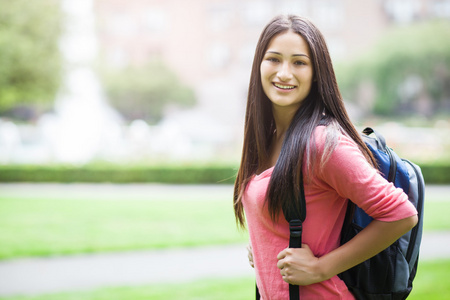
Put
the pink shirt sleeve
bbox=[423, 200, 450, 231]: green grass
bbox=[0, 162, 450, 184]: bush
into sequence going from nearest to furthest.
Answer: the pink shirt sleeve < bbox=[423, 200, 450, 231]: green grass < bbox=[0, 162, 450, 184]: bush

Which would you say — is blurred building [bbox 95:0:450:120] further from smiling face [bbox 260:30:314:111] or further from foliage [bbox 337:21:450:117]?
smiling face [bbox 260:30:314:111]

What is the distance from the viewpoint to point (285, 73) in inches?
62.5

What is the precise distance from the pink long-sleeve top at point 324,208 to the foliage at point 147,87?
37988 mm

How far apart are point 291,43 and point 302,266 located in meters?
0.71

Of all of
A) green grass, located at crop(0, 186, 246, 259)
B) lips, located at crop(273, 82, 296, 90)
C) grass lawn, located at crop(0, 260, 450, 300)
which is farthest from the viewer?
green grass, located at crop(0, 186, 246, 259)

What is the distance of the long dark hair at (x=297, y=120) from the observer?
1.47m

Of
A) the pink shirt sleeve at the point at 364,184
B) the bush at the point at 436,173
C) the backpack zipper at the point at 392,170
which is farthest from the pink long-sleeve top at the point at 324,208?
the bush at the point at 436,173

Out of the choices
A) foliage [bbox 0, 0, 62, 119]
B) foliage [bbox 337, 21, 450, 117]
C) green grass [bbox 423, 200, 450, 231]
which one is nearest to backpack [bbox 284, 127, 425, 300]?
green grass [bbox 423, 200, 450, 231]

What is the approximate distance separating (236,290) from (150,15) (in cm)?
4044

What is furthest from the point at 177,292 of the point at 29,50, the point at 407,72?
the point at 407,72

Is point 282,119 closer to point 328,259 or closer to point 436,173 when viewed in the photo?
point 328,259

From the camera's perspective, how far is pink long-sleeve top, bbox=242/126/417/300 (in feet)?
4.57

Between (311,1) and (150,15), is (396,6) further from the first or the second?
(150,15)

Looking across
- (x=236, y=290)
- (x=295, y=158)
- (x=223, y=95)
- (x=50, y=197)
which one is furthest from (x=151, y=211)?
(x=223, y=95)
